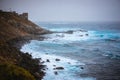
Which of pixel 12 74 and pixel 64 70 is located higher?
pixel 64 70

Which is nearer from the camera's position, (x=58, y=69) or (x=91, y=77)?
(x=91, y=77)

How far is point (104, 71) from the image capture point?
4259cm

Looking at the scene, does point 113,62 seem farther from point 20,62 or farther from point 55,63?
point 20,62

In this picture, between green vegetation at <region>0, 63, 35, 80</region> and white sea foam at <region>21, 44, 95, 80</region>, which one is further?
white sea foam at <region>21, 44, 95, 80</region>

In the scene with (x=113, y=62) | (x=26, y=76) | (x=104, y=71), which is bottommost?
(x=26, y=76)

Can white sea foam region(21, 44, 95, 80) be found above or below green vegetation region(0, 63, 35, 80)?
above

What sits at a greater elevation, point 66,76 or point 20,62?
point 20,62

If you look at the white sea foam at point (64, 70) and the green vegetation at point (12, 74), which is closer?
the green vegetation at point (12, 74)

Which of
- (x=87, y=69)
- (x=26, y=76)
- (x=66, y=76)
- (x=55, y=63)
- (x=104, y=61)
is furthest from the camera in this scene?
(x=104, y=61)

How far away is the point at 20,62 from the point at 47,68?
572cm

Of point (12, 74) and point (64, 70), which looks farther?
point (64, 70)

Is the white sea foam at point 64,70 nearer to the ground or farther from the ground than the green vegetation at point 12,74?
farther from the ground

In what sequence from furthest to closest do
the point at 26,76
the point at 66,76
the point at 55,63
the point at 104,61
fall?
the point at 104,61 → the point at 55,63 → the point at 66,76 → the point at 26,76

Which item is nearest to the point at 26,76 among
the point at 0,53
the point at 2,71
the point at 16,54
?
the point at 2,71
